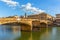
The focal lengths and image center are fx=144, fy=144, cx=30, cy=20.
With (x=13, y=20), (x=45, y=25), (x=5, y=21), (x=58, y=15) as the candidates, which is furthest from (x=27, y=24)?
(x=58, y=15)

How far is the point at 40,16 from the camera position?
3177 cm

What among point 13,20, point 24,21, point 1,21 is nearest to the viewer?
point 1,21

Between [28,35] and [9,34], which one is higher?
[9,34]

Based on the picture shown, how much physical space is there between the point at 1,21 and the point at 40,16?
20867 millimetres

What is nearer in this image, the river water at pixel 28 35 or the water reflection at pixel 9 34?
the water reflection at pixel 9 34

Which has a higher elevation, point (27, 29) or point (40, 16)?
point (40, 16)

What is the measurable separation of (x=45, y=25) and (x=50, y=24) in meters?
2.92

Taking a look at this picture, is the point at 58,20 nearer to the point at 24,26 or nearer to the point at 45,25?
the point at 45,25

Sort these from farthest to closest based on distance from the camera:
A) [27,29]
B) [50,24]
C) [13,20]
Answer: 1. [50,24]
2. [27,29]
3. [13,20]

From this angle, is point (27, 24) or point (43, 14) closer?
point (27, 24)

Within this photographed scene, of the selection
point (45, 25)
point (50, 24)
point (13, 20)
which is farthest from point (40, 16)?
point (13, 20)

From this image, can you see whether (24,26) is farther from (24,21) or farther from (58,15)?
(58,15)

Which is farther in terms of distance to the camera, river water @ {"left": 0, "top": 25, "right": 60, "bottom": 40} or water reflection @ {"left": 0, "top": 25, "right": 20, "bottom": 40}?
river water @ {"left": 0, "top": 25, "right": 60, "bottom": 40}

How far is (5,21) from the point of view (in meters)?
11.7
